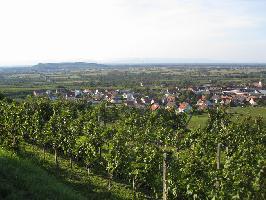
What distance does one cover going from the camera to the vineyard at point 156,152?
30906mm

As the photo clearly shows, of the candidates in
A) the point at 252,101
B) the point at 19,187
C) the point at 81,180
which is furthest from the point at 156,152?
the point at 252,101

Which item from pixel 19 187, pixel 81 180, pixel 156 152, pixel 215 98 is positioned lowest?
pixel 215 98

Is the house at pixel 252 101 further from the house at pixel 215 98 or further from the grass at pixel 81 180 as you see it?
the grass at pixel 81 180

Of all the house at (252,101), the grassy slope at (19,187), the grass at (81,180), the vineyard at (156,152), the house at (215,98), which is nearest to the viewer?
the grassy slope at (19,187)

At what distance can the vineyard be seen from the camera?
1217 inches

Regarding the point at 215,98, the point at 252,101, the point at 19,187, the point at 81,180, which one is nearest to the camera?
the point at 19,187

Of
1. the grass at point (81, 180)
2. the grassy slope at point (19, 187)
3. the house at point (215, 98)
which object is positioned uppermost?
the grassy slope at point (19, 187)

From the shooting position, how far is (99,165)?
52.4 m

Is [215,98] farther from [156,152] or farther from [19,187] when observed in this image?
[19,187]

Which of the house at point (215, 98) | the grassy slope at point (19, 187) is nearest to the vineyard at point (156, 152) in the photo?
the grassy slope at point (19, 187)

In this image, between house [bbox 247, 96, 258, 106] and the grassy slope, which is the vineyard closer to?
the grassy slope

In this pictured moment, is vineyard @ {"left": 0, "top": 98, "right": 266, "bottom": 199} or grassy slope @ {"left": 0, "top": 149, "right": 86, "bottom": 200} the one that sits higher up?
grassy slope @ {"left": 0, "top": 149, "right": 86, "bottom": 200}

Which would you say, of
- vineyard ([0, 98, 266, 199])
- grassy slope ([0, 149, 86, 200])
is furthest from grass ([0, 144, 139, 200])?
grassy slope ([0, 149, 86, 200])

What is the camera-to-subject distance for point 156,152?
140 feet
